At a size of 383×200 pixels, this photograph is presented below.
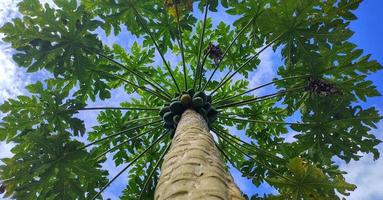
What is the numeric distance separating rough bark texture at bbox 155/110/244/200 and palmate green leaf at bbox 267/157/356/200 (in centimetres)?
178

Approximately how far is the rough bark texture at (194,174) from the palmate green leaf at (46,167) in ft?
6.39

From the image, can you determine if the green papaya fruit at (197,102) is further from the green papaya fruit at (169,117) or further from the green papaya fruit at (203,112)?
the green papaya fruit at (169,117)

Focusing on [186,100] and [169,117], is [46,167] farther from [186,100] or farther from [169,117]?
[186,100]

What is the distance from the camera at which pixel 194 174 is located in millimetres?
2250

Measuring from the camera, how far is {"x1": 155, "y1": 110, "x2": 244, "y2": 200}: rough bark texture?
1.97 metres

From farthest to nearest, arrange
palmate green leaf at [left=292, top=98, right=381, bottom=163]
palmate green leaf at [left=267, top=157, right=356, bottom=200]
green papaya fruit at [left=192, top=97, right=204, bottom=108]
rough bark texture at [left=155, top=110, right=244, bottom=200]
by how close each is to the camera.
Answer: palmate green leaf at [left=292, top=98, right=381, bottom=163]
green papaya fruit at [left=192, top=97, right=204, bottom=108]
palmate green leaf at [left=267, top=157, right=356, bottom=200]
rough bark texture at [left=155, top=110, right=244, bottom=200]

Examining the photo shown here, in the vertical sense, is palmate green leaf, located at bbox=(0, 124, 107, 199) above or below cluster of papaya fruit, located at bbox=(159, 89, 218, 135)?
below

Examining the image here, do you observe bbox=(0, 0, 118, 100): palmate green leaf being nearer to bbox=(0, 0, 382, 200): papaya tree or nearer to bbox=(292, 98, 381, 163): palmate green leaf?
bbox=(0, 0, 382, 200): papaya tree

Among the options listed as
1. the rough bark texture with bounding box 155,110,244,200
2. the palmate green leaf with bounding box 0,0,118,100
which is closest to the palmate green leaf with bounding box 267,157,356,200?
the rough bark texture with bounding box 155,110,244,200

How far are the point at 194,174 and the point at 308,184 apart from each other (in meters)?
2.80

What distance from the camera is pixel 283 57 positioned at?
17.5 feet

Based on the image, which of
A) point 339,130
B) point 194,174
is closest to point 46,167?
point 194,174

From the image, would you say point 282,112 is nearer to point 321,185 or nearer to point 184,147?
point 321,185

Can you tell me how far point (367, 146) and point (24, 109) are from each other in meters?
4.61
